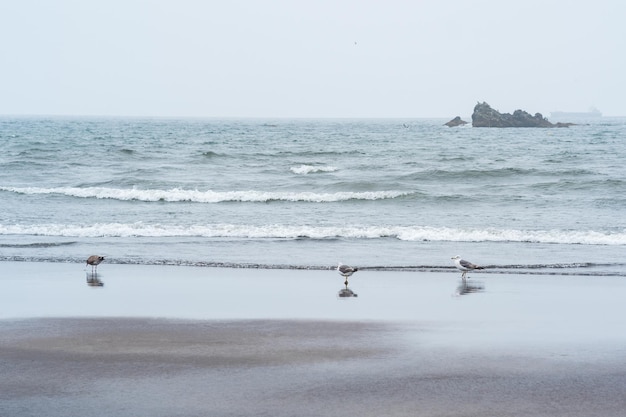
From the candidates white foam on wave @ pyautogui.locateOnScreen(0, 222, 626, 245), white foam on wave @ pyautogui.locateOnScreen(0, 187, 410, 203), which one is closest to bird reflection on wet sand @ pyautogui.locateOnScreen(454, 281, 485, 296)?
white foam on wave @ pyautogui.locateOnScreen(0, 222, 626, 245)

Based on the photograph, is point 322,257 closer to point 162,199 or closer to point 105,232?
point 105,232

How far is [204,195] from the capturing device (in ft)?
104

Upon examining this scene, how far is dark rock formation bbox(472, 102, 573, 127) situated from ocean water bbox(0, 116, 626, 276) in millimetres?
73901

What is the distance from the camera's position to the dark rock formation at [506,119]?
122688 mm

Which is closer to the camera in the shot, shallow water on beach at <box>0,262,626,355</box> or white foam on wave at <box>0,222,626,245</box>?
shallow water on beach at <box>0,262,626,355</box>

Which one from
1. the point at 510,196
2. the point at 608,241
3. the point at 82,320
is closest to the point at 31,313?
the point at 82,320

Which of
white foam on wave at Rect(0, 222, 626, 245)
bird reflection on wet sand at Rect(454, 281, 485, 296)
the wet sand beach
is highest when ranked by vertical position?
the wet sand beach

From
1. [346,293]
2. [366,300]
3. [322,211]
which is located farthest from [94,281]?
[322,211]

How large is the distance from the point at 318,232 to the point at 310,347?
11.8 m

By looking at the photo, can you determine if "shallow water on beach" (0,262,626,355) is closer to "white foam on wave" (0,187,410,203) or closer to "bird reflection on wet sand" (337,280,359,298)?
"bird reflection on wet sand" (337,280,359,298)

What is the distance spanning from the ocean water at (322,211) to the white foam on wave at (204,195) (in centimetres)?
8

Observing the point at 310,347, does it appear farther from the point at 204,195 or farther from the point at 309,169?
the point at 309,169

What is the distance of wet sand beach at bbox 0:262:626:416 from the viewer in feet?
26.1

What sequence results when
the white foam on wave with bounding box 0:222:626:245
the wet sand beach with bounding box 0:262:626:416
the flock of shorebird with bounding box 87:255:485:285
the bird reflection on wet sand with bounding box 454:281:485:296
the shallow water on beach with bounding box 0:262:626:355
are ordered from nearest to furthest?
the wet sand beach with bounding box 0:262:626:416, the shallow water on beach with bounding box 0:262:626:355, the bird reflection on wet sand with bounding box 454:281:485:296, the flock of shorebird with bounding box 87:255:485:285, the white foam on wave with bounding box 0:222:626:245
